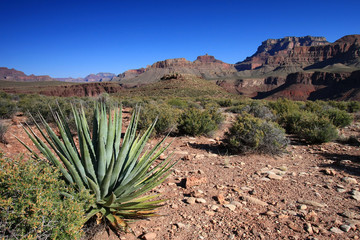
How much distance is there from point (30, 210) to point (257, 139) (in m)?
4.76

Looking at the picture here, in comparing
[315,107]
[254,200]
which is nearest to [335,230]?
[254,200]

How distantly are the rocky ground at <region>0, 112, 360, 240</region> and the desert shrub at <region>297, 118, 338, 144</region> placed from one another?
3.58 feet

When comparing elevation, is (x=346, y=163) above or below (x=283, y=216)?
above

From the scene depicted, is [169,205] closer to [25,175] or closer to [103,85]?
[25,175]

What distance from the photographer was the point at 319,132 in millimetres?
6488

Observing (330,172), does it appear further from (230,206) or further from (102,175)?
(102,175)

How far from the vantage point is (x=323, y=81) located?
235 feet

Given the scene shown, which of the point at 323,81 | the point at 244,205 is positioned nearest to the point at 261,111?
the point at 244,205

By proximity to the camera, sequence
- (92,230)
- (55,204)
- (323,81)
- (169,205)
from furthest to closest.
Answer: (323,81), (169,205), (92,230), (55,204)

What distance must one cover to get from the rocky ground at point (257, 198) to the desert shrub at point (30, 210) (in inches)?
28.3

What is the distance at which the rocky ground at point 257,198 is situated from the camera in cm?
248

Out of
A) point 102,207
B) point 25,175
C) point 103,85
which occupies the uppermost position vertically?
point 103,85

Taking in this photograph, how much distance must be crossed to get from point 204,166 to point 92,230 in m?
2.79

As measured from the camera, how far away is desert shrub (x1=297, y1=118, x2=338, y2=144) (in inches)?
255
